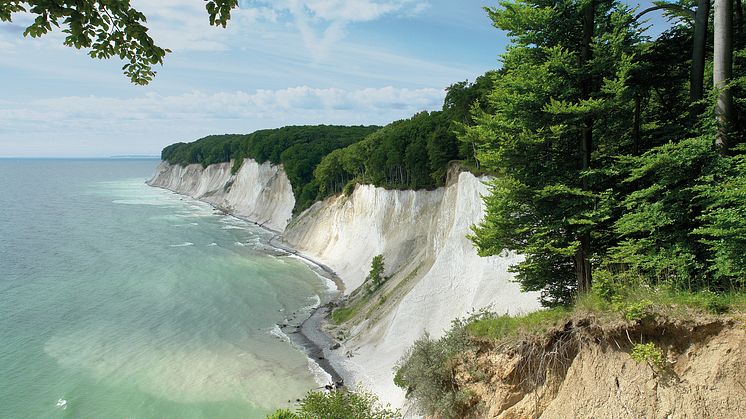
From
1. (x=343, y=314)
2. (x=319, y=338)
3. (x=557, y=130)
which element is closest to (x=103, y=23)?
(x=557, y=130)

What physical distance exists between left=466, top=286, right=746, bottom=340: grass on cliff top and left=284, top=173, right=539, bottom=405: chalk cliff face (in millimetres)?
9243

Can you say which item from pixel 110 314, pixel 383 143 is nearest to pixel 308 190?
pixel 383 143

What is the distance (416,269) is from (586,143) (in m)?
23.9

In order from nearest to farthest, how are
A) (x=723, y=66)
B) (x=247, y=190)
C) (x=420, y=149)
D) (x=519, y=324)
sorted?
(x=723, y=66) → (x=519, y=324) → (x=420, y=149) → (x=247, y=190)

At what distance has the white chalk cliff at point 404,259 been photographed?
26438 millimetres

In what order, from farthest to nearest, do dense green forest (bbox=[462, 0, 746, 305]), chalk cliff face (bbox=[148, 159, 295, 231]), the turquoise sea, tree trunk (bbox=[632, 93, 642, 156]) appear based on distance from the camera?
chalk cliff face (bbox=[148, 159, 295, 231]) → the turquoise sea → tree trunk (bbox=[632, 93, 642, 156]) → dense green forest (bbox=[462, 0, 746, 305])

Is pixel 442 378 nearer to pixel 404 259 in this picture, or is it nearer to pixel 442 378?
pixel 442 378

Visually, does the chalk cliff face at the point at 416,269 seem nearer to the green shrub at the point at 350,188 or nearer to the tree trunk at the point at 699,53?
the green shrub at the point at 350,188

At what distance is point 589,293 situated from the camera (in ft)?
39.7

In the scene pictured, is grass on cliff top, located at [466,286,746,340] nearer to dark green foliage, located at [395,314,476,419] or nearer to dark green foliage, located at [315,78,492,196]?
dark green foliage, located at [395,314,476,419]

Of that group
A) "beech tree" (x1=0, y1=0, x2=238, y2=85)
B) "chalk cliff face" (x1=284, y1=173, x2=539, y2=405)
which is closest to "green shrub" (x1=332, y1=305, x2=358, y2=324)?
"chalk cliff face" (x1=284, y1=173, x2=539, y2=405)

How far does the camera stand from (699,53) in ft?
40.6

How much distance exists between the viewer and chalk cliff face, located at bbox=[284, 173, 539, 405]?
85.6 ft

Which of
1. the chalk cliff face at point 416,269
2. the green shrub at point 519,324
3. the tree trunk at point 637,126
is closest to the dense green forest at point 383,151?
the chalk cliff face at point 416,269
